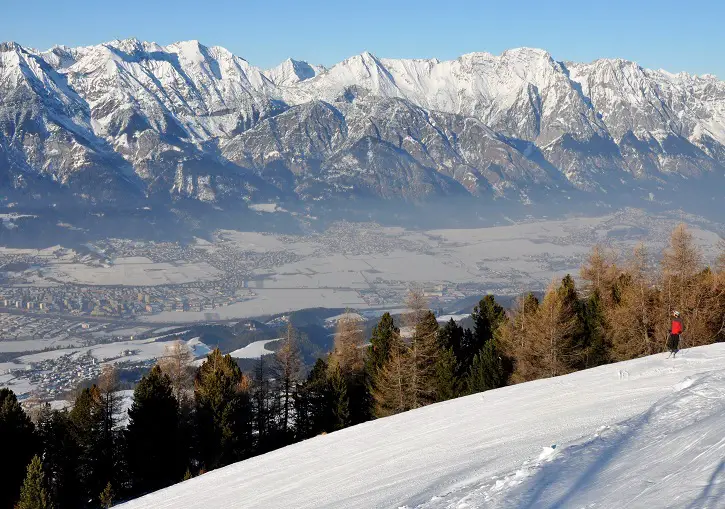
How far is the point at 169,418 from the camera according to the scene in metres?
Result: 31.3

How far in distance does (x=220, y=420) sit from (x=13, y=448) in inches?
347

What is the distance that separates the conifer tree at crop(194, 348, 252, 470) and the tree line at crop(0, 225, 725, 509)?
66 mm

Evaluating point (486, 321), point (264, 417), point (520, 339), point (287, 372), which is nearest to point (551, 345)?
point (520, 339)

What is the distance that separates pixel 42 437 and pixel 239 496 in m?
17.1

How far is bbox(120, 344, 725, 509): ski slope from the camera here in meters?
11.5

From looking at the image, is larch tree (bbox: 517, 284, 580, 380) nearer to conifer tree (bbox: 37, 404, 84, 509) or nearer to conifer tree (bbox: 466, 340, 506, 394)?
conifer tree (bbox: 466, 340, 506, 394)

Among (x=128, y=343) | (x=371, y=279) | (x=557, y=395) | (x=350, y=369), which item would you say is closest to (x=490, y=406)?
(x=557, y=395)

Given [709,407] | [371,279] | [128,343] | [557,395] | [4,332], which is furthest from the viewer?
[371,279]

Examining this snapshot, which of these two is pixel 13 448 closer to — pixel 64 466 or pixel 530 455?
pixel 64 466

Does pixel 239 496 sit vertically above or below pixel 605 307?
below

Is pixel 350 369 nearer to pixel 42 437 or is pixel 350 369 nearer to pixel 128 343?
pixel 42 437

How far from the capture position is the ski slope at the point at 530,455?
1148cm

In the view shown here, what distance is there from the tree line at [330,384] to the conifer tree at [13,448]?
1.7 inches

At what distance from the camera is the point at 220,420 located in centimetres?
3266
